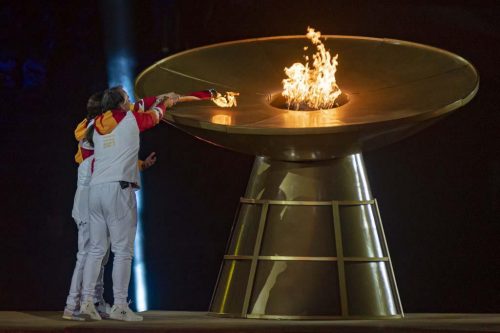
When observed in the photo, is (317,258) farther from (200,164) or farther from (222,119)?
(200,164)

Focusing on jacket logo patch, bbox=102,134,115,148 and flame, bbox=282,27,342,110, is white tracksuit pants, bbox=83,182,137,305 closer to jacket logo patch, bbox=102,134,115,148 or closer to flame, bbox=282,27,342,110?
jacket logo patch, bbox=102,134,115,148

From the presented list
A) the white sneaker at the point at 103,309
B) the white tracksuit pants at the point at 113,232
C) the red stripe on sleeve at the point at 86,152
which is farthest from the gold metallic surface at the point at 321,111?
the white sneaker at the point at 103,309

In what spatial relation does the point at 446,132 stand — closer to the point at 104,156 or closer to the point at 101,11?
the point at 101,11

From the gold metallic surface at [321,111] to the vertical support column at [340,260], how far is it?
41 cm

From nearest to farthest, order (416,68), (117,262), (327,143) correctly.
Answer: (117,262), (327,143), (416,68)

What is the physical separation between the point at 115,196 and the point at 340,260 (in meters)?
1.68

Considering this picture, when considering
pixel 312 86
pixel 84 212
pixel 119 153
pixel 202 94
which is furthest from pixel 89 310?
pixel 312 86

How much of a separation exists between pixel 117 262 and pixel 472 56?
4362 mm

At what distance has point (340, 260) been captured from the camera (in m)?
6.37

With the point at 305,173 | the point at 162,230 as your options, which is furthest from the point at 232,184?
the point at 305,173

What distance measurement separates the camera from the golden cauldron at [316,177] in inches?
245

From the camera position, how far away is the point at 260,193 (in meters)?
6.75

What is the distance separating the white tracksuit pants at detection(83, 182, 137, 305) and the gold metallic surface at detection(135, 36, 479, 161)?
960mm

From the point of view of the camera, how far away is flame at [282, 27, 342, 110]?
691cm
